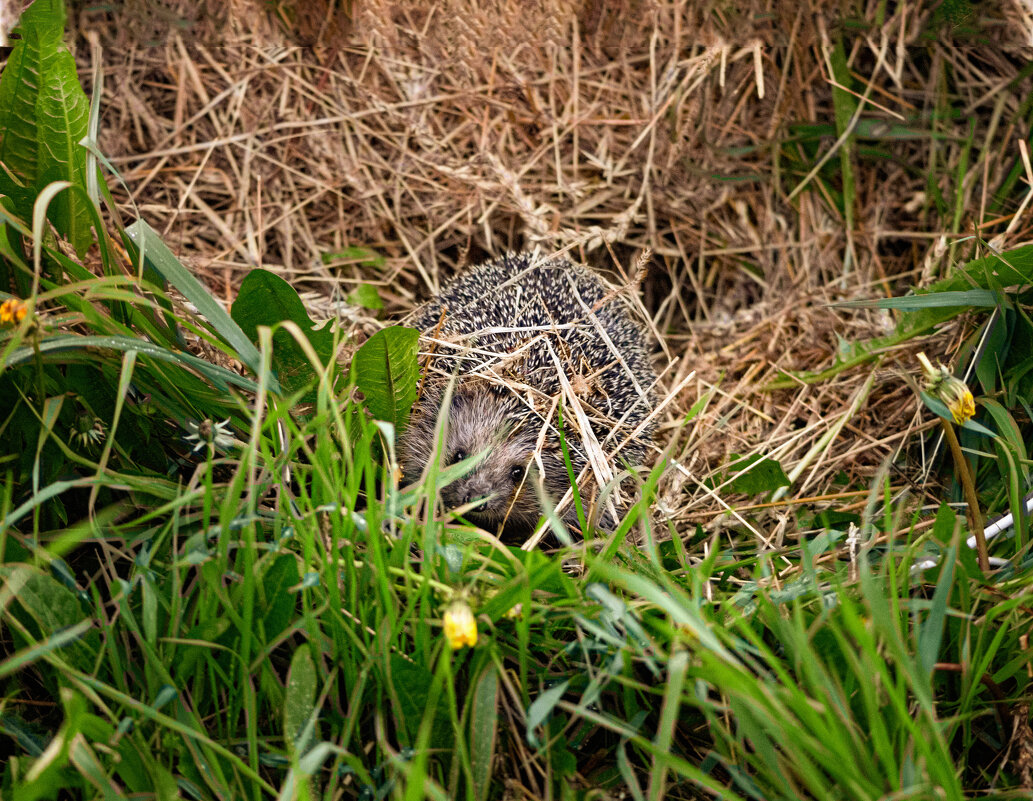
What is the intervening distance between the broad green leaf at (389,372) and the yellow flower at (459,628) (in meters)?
1.16

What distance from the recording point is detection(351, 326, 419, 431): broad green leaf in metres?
2.93

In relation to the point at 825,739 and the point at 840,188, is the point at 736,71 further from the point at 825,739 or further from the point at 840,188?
the point at 825,739

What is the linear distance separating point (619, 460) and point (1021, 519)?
165 centimetres

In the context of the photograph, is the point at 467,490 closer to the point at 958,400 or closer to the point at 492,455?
the point at 492,455

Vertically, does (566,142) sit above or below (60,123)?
below

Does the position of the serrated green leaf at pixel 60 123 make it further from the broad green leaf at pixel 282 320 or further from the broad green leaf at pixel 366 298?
the broad green leaf at pixel 366 298

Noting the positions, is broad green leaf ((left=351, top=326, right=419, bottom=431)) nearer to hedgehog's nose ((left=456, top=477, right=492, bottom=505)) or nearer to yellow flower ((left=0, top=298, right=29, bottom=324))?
hedgehog's nose ((left=456, top=477, right=492, bottom=505))

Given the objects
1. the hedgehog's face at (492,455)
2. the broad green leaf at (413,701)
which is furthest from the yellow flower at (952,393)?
the hedgehog's face at (492,455)

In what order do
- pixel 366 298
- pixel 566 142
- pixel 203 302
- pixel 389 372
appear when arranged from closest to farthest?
pixel 203 302, pixel 389 372, pixel 366 298, pixel 566 142

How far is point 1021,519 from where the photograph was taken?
2.69 metres

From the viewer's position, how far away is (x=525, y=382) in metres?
3.80

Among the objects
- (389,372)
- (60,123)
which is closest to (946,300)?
(389,372)

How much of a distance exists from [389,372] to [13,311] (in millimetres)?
1217

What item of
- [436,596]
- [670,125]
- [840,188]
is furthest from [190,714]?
[840,188]
